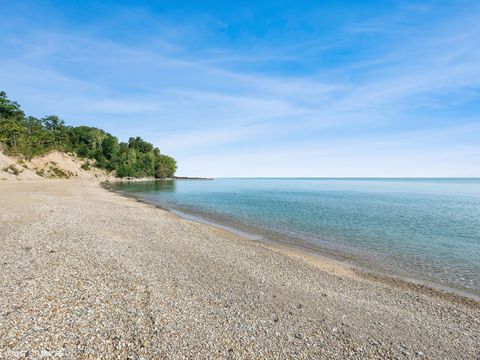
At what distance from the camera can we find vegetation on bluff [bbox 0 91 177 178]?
9700cm

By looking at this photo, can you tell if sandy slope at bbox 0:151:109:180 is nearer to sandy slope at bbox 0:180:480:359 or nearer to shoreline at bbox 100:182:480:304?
sandy slope at bbox 0:180:480:359

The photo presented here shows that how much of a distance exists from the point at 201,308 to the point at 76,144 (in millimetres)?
176253

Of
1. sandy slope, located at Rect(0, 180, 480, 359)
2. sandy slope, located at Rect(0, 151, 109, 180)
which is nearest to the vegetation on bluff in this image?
sandy slope, located at Rect(0, 151, 109, 180)

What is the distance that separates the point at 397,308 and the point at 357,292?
176 centimetres

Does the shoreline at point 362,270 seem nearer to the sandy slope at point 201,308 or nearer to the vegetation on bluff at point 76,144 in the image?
the sandy slope at point 201,308

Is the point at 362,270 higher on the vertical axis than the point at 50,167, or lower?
lower

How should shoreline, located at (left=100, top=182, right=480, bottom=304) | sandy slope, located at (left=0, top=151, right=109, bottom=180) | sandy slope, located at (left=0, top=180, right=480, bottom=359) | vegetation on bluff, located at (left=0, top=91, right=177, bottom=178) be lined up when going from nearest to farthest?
sandy slope, located at (left=0, top=180, right=480, bottom=359), shoreline, located at (left=100, top=182, right=480, bottom=304), sandy slope, located at (left=0, top=151, right=109, bottom=180), vegetation on bluff, located at (left=0, top=91, right=177, bottom=178)

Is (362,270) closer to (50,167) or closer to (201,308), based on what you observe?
(201,308)

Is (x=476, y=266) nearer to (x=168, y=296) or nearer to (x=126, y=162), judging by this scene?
(x=168, y=296)

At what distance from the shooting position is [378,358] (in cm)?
734

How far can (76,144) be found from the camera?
15400cm

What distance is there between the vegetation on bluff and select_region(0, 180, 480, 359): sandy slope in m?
108

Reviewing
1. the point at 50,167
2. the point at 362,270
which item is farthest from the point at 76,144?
the point at 362,270

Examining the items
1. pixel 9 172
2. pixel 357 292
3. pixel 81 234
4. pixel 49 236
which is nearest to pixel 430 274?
pixel 357 292
